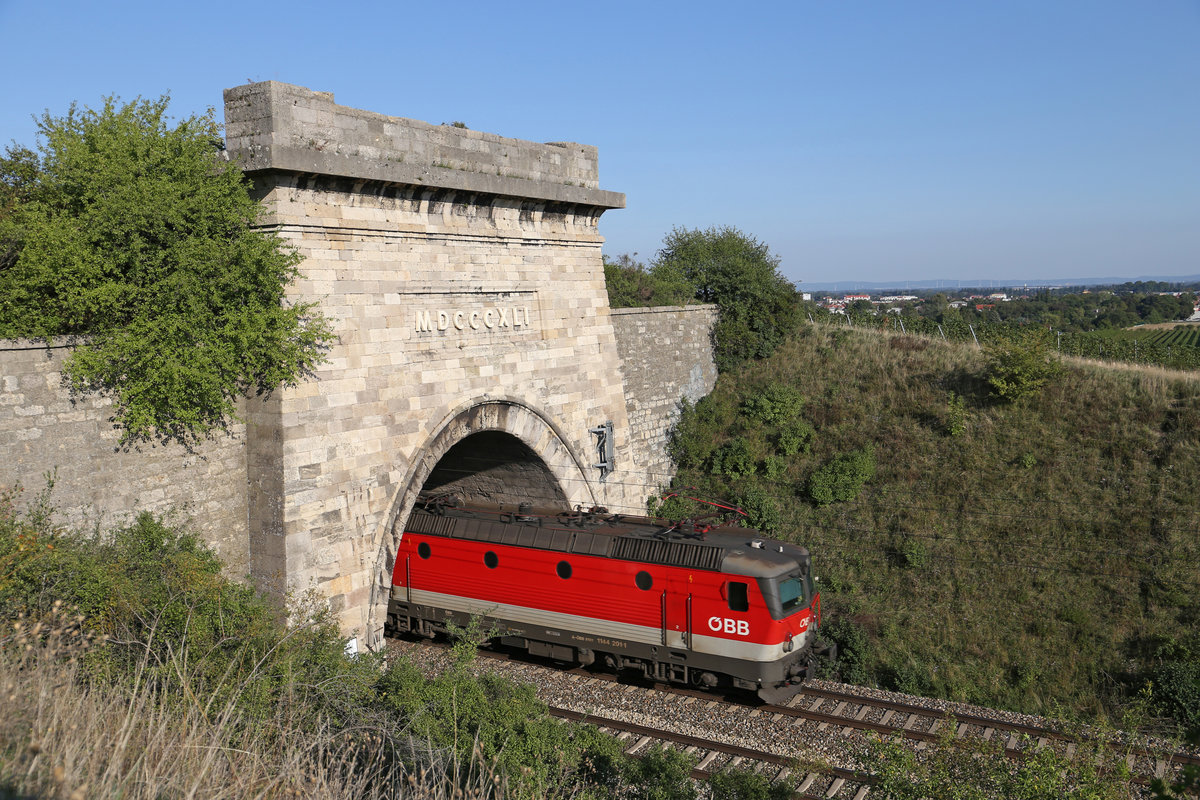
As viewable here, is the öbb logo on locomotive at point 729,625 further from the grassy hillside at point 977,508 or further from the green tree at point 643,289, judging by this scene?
the green tree at point 643,289

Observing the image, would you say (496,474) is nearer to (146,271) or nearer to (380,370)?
(380,370)

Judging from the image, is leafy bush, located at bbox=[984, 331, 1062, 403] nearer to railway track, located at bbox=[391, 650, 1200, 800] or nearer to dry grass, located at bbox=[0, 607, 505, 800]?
railway track, located at bbox=[391, 650, 1200, 800]

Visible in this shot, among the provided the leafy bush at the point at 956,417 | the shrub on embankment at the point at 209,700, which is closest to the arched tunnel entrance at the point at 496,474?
the shrub on embankment at the point at 209,700

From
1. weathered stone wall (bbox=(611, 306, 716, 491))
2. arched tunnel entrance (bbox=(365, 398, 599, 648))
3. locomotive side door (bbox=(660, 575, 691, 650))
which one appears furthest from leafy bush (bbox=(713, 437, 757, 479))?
locomotive side door (bbox=(660, 575, 691, 650))

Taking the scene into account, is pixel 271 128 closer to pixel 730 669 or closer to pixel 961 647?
pixel 730 669

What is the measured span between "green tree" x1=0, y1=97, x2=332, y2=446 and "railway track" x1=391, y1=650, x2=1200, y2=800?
22.0ft

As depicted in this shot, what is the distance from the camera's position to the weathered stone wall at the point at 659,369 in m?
20.2

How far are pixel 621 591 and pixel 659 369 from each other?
30.8ft

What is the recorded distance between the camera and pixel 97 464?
32.3ft

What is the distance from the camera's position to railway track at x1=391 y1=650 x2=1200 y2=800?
10.3 meters

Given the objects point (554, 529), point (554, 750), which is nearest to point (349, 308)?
point (554, 529)

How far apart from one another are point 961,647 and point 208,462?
13594 millimetres

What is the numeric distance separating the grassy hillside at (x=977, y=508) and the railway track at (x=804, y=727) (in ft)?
8.50

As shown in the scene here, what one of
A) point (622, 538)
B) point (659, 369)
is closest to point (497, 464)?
point (622, 538)
